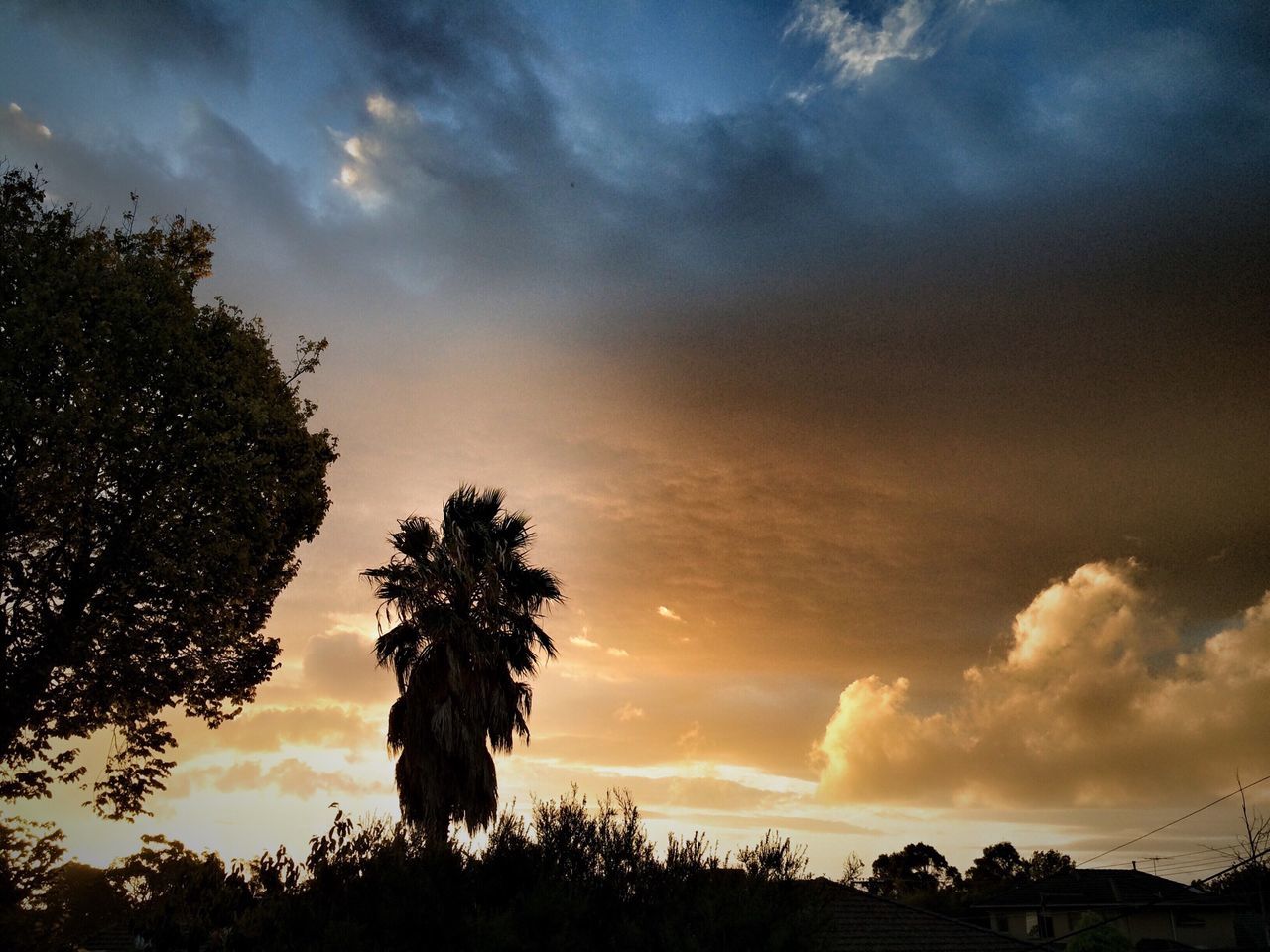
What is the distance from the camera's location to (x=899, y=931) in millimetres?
28094

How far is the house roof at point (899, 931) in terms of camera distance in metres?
26.8

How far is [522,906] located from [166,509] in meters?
10.9

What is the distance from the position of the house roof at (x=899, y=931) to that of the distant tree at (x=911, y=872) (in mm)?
58126

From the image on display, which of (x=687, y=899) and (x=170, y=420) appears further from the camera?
(x=170, y=420)

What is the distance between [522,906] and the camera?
41.7ft

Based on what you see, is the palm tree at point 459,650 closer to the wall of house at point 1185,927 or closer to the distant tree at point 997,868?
the wall of house at point 1185,927

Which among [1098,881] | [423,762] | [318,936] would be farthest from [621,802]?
[1098,881]

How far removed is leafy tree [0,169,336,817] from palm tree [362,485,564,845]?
4670 millimetres

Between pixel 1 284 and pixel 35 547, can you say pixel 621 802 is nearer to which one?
pixel 35 547

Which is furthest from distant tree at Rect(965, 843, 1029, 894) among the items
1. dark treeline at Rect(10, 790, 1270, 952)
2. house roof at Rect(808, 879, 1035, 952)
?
dark treeline at Rect(10, 790, 1270, 952)

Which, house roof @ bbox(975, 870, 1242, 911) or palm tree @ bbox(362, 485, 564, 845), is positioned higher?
palm tree @ bbox(362, 485, 564, 845)

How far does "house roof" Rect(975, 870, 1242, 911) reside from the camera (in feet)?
142

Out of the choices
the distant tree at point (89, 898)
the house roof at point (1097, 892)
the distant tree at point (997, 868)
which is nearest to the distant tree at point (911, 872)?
the distant tree at point (997, 868)

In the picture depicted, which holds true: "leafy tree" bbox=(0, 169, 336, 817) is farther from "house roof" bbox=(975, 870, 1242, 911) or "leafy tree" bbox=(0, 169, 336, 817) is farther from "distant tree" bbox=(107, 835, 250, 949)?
"house roof" bbox=(975, 870, 1242, 911)
